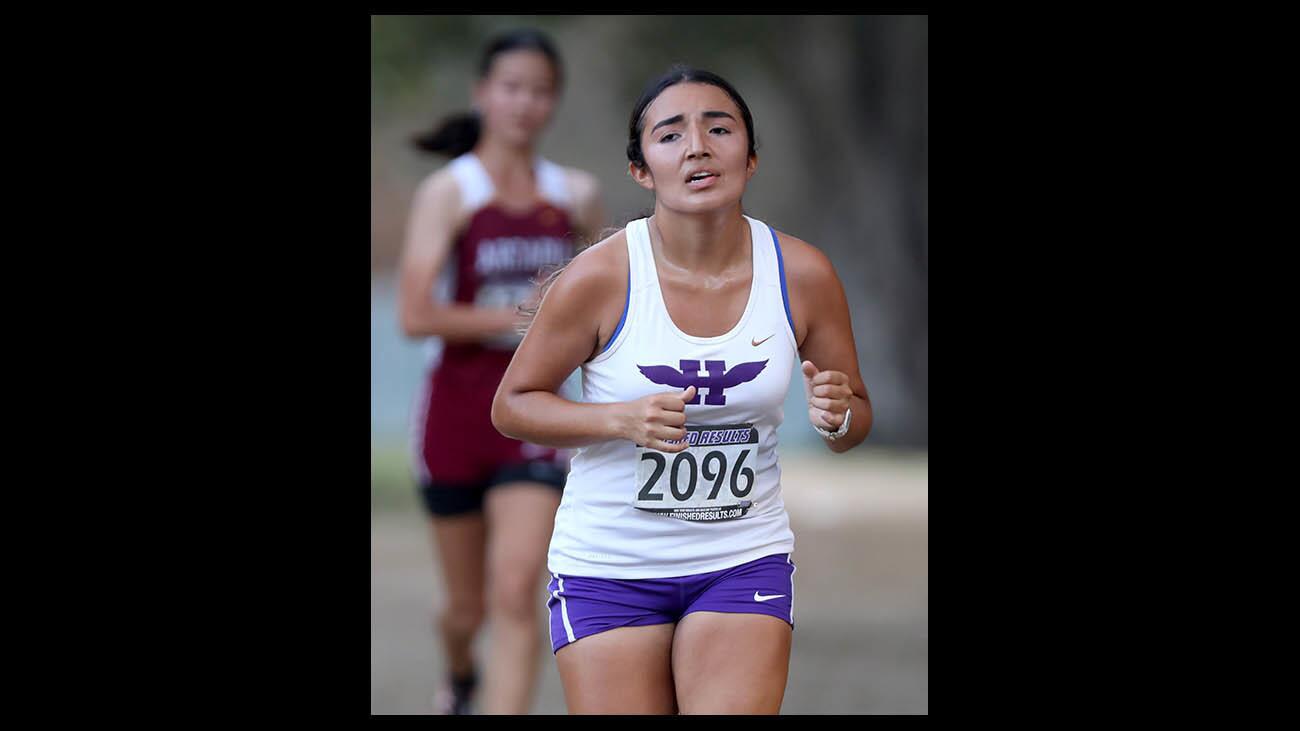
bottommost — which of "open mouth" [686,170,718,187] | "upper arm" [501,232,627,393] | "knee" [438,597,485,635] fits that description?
"knee" [438,597,485,635]

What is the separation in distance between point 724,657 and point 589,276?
3.28 feet

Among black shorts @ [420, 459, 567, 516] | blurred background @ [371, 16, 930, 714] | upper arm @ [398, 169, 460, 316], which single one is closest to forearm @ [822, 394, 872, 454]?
black shorts @ [420, 459, 567, 516]

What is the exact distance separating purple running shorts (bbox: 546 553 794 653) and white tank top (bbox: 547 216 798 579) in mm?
29

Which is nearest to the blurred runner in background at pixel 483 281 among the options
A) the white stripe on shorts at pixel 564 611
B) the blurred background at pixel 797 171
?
the white stripe on shorts at pixel 564 611

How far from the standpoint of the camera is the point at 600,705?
347cm

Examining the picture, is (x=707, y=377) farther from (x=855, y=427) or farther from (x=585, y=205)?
(x=585, y=205)

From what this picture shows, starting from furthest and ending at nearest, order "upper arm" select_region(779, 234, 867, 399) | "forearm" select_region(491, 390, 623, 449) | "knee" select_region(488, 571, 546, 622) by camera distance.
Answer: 1. "knee" select_region(488, 571, 546, 622)
2. "upper arm" select_region(779, 234, 867, 399)
3. "forearm" select_region(491, 390, 623, 449)

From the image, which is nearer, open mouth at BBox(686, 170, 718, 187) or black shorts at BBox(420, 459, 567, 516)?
open mouth at BBox(686, 170, 718, 187)

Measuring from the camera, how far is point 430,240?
568 centimetres

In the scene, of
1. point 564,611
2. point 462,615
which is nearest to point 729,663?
point 564,611

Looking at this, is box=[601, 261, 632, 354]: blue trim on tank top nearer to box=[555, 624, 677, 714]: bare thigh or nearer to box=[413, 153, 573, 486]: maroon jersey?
box=[555, 624, 677, 714]: bare thigh

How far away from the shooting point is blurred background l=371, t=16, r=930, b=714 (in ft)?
37.0

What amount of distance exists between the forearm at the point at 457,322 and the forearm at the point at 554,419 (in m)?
2.03

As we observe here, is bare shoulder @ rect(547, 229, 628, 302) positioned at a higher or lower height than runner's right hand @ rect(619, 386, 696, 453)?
higher
